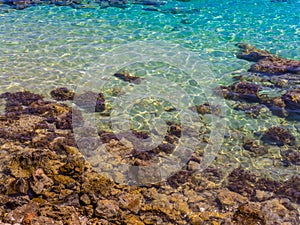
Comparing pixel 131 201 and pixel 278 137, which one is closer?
pixel 131 201

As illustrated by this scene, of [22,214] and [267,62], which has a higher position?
[267,62]

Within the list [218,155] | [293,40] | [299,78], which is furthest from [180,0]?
[218,155]

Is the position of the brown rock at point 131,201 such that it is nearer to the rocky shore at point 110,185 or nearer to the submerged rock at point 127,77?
the rocky shore at point 110,185

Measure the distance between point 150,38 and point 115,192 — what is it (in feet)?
43.0

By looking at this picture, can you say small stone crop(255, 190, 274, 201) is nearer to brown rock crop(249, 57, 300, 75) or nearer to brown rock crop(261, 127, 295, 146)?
brown rock crop(261, 127, 295, 146)

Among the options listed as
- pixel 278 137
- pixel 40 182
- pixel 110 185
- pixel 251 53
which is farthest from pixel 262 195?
pixel 251 53

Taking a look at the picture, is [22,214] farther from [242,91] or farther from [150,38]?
[150,38]

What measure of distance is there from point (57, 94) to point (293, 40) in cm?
1503

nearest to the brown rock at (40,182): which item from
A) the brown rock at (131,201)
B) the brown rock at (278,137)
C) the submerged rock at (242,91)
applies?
the brown rock at (131,201)

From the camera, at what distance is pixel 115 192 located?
29.1ft

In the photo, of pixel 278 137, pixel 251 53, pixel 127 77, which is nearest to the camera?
pixel 278 137

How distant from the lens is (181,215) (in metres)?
8.34

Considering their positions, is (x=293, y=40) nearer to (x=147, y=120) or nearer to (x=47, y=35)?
(x=147, y=120)

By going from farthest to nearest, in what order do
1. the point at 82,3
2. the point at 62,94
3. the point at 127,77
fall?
the point at 82,3
the point at 127,77
the point at 62,94
